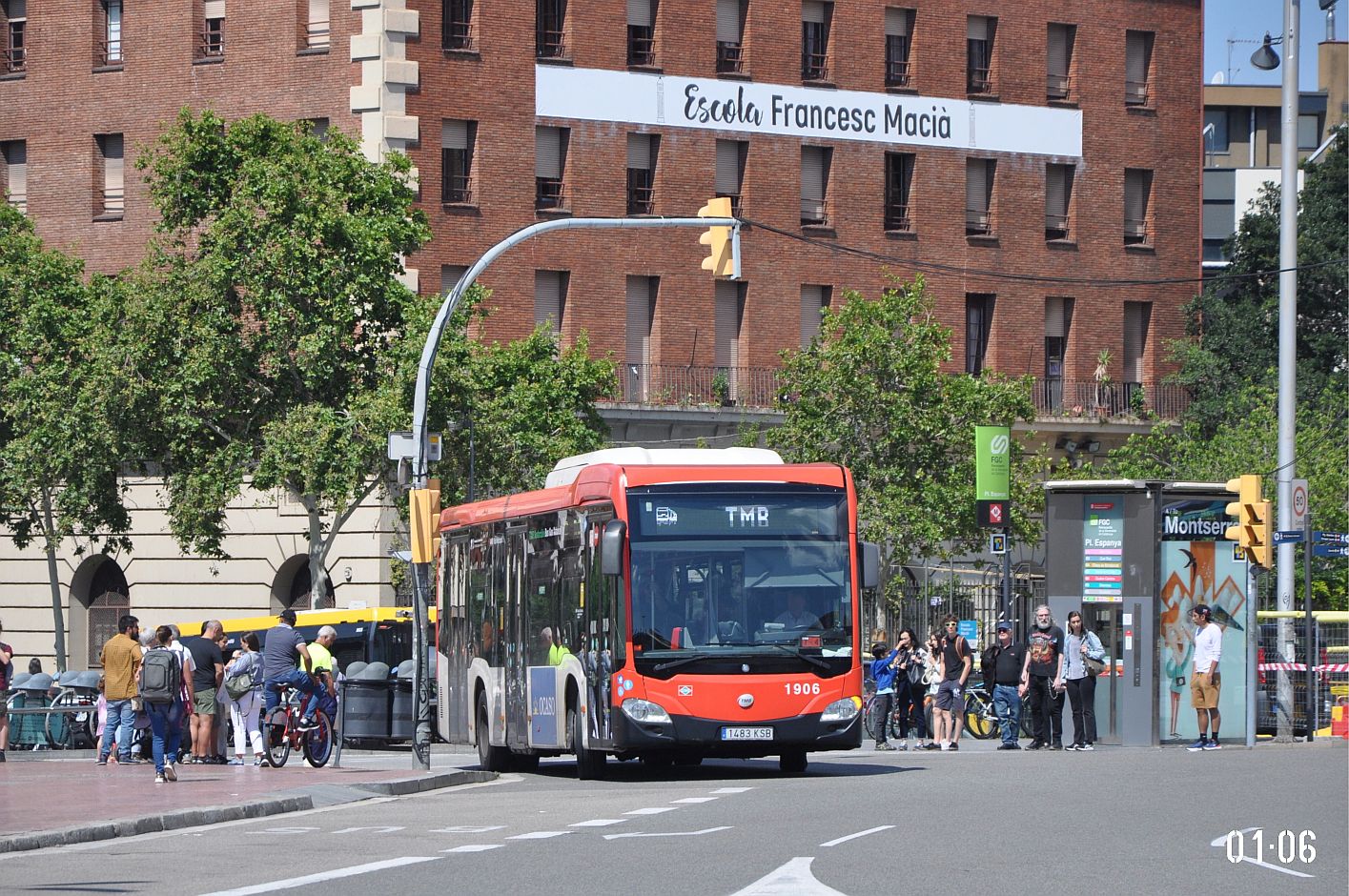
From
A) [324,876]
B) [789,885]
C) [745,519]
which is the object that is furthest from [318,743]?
[789,885]

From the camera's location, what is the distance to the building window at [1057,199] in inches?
2167

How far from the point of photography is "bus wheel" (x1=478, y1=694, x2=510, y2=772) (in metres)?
27.4

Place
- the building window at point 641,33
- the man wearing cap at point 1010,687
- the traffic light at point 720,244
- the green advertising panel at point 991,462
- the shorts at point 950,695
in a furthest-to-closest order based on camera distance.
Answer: the building window at point 641,33 → the green advertising panel at point 991,462 → the man wearing cap at point 1010,687 → the shorts at point 950,695 → the traffic light at point 720,244

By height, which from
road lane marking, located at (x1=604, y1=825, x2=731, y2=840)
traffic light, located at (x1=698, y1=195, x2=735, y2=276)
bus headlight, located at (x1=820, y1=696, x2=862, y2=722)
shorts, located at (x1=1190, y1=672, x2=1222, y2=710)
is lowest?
shorts, located at (x1=1190, y1=672, x2=1222, y2=710)

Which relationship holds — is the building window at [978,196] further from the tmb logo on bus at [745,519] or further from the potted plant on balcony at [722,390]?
the tmb logo on bus at [745,519]

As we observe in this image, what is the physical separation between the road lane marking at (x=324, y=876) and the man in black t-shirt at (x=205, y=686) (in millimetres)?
13385

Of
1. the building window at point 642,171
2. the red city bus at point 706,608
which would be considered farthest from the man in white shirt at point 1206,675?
the building window at point 642,171

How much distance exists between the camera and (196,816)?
63.4 feet

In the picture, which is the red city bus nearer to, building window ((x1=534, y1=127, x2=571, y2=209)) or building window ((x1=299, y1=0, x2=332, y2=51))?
building window ((x1=534, y1=127, x2=571, y2=209))

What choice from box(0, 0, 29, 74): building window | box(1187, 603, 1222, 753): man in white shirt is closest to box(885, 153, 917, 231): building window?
box(0, 0, 29, 74): building window

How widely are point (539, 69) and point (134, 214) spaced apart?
8.75m

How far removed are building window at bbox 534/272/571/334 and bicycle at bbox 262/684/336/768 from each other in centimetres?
2243

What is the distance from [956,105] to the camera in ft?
176

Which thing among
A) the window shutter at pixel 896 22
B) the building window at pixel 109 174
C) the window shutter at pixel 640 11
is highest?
the window shutter at pixel 896 22
